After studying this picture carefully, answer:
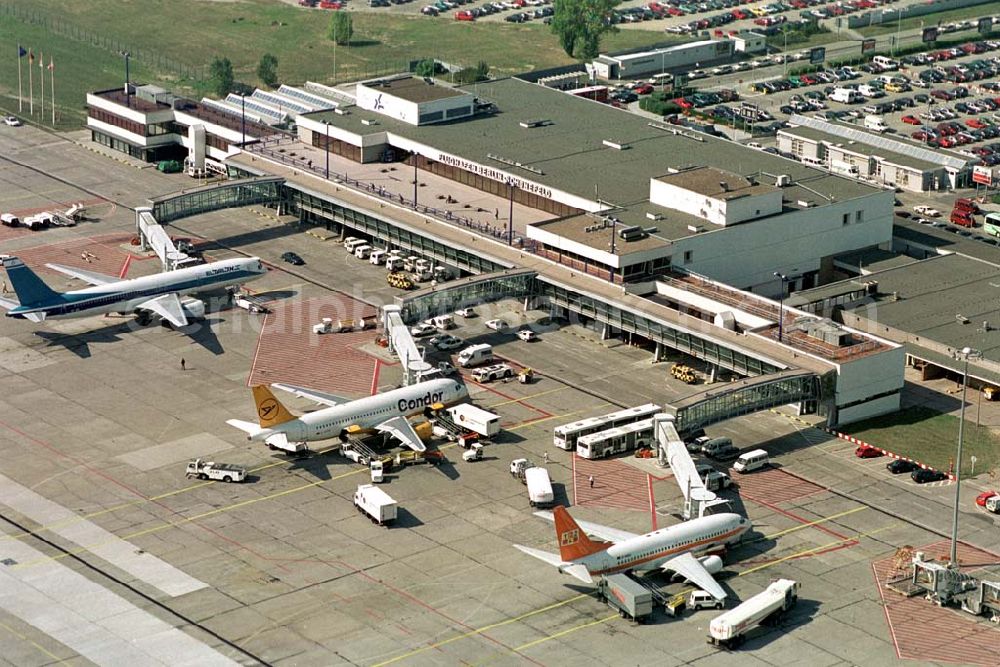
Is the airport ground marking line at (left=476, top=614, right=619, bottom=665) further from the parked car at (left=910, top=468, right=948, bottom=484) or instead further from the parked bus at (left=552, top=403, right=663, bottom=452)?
the parked car at (left=910, top=468, right=948, bottom=484)

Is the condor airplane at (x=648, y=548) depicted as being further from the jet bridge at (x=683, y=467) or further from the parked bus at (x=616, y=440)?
the parked bus at (x=616, y=440)

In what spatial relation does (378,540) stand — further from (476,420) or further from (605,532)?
(476,420)

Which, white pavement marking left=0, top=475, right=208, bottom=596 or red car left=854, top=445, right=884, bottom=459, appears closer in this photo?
white pavement marking left=0, top=475, right=208, bottom=596

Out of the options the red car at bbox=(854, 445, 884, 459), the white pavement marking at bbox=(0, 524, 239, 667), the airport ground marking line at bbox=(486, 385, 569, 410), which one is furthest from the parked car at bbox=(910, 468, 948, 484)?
the white pavement marking at bbox=(0, 524, 239, 667)

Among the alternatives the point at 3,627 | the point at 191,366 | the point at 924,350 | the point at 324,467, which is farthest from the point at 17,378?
the point at 924,350

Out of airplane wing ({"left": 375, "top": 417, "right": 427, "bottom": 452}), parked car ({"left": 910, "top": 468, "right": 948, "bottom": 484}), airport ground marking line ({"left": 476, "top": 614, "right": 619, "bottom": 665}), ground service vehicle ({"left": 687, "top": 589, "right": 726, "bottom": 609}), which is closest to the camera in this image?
airport ground marking line ({"left": 476, "top": 614, "right": 619, "bottom": 665})

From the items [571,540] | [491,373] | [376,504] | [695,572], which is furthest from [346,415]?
[695,572]

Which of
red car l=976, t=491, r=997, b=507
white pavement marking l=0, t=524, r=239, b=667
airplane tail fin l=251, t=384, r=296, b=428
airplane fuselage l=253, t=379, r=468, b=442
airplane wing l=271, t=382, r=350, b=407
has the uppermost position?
airplane tail fin l=251, t=384, r=296, b=428
